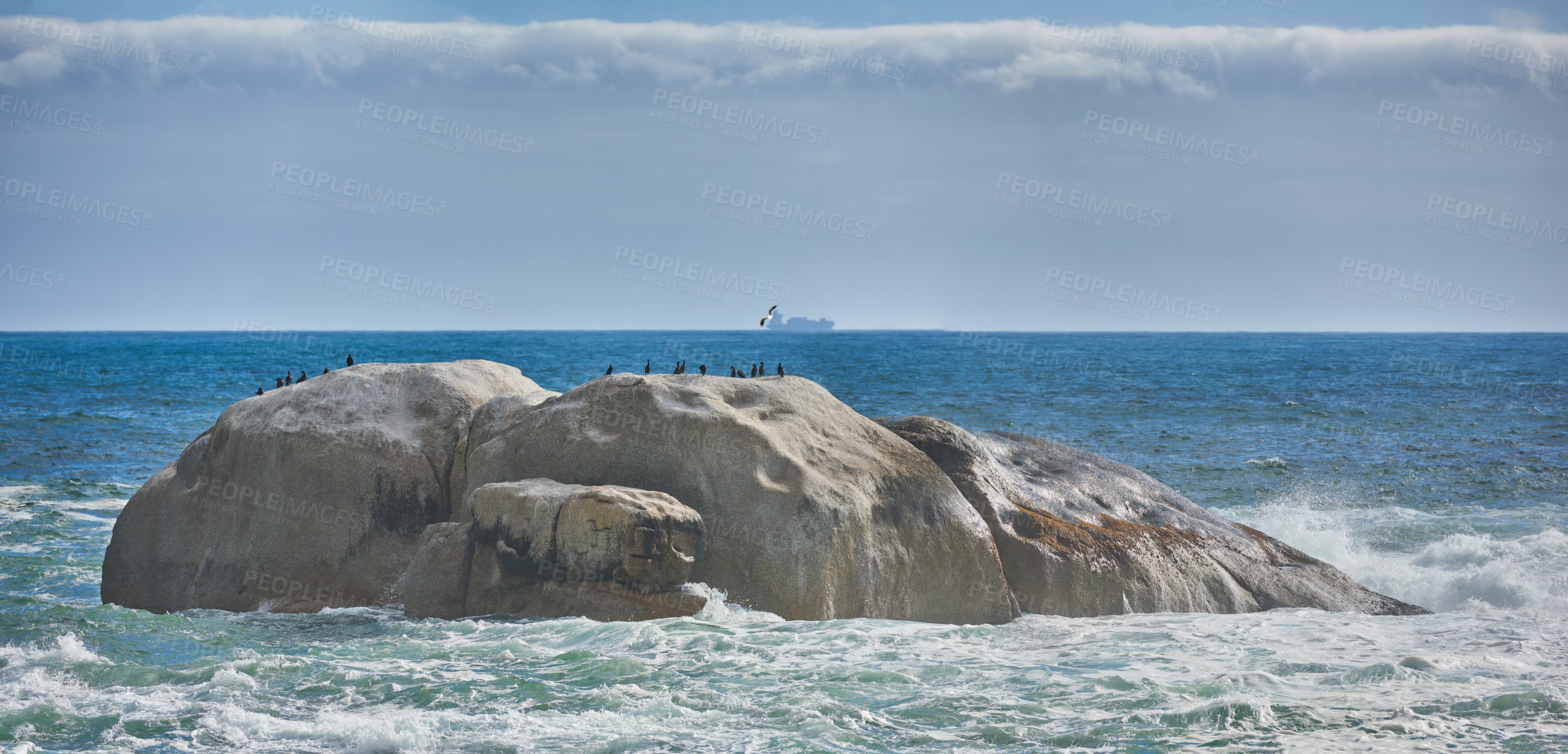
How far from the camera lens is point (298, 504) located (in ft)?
38.8

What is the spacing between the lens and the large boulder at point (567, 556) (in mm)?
10047

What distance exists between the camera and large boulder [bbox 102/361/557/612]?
11.6 meters

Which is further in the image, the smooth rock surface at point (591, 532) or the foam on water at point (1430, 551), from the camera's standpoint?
the foam on water at point (1430, 551)

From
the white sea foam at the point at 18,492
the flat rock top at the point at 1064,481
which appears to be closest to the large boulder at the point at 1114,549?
the flat rock top at the point at 1064,481

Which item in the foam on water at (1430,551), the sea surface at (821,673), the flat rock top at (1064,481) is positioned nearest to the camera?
the sea surface at (821,673)

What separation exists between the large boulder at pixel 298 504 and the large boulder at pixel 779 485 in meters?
0.79

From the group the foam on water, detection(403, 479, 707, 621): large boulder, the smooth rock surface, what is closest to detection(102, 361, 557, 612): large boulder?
detection(403, 479, 707, 621): large boulder

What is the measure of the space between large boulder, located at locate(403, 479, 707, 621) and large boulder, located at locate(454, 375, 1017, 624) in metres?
0.28

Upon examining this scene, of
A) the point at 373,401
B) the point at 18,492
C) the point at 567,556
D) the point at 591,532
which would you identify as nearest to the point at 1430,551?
the point at 591,532

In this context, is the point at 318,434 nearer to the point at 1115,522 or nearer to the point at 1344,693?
the point at 1115,522

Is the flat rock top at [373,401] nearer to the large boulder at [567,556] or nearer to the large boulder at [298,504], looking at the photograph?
the large boulder at [298,504]

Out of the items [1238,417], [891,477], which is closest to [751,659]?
[891,477]

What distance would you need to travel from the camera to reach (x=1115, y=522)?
12352 millimetres

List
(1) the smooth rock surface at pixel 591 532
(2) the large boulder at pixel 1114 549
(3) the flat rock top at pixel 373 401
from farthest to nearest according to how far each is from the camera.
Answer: (3) the flat rock top at pixel 373 401, (2) the large boulder at pixel 1114 549, (1) the smooth rock surface at pixel 591 532
